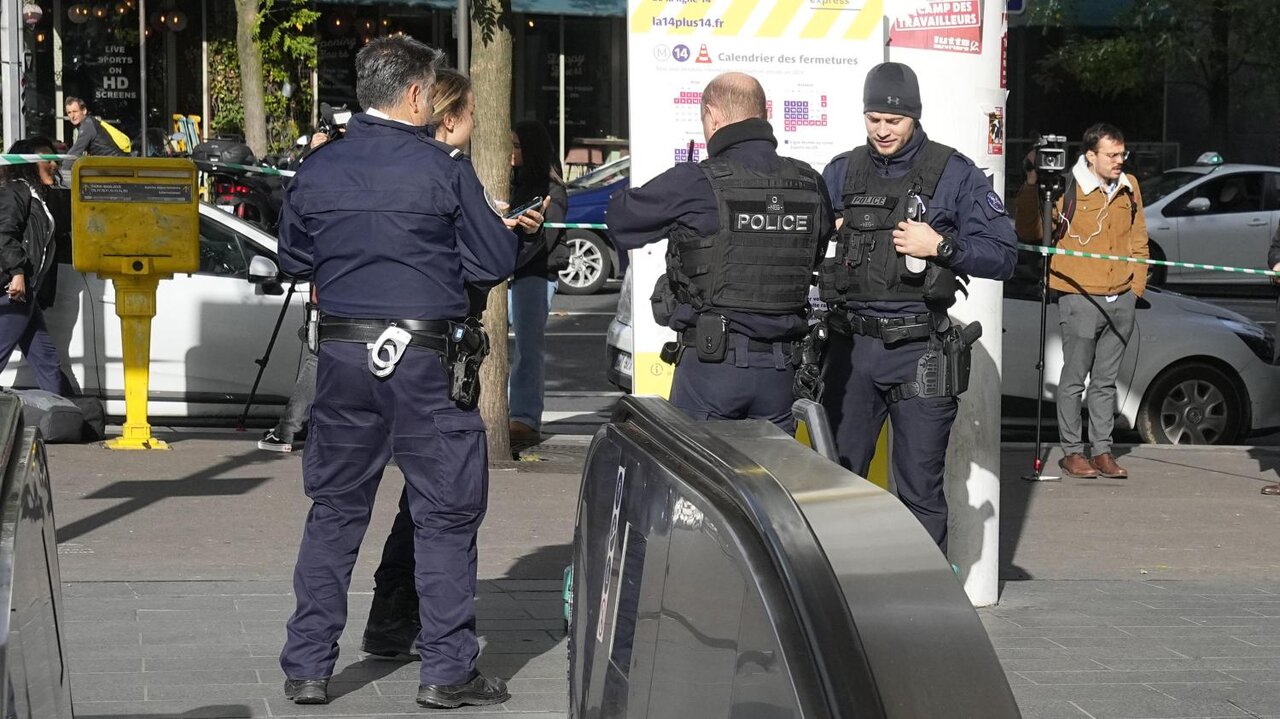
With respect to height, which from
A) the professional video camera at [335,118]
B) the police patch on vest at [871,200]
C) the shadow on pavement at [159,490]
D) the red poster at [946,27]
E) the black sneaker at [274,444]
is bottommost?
the shadow on pavement at [159,490]

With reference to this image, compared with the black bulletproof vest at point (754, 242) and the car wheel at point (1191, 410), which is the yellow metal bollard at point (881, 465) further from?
Result: the car wheel at point (1191, 410)

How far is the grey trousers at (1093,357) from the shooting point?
9.84 metres

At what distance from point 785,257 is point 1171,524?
3995mm

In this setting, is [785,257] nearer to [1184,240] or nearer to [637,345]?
[637,345]

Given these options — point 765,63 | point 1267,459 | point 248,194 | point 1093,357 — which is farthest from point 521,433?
point 248,194

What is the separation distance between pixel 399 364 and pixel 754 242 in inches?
48.7

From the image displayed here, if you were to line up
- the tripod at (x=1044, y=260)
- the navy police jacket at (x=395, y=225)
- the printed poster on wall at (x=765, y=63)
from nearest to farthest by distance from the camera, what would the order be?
the navy police jacket at (x=395, y=225) < the printed poster on wall at (x=765, y=63) < the tripod at (x=1044, y=260)

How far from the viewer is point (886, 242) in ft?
19.0

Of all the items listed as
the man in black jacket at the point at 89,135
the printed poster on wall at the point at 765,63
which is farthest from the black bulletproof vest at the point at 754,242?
the man in black jacket at the point at 89,135

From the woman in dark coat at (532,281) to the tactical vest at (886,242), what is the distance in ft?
13.5

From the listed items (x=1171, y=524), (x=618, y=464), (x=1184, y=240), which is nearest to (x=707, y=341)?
(x=618, y=464)

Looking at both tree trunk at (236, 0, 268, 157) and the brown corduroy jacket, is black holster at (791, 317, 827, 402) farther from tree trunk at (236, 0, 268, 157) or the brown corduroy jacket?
tree trunk at (236, 0, 268, 157)

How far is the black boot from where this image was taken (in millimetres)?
5660

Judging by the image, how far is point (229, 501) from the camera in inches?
326
